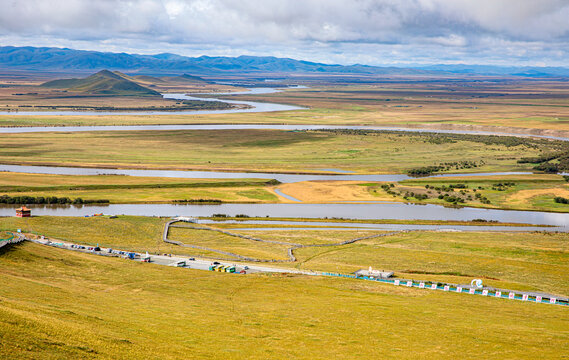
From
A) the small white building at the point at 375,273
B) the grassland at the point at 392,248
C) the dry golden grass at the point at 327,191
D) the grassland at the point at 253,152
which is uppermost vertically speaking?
the grassland at the point at 253,152

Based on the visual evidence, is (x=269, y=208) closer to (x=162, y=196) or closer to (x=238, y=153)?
(x=162, y=196)

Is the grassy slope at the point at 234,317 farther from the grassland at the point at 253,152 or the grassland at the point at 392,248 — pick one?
the grassland at the point at 253,152

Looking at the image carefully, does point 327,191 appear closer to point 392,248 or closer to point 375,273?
point 392,248

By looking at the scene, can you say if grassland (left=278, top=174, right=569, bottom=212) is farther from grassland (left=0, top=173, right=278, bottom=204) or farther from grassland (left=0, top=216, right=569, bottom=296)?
grassland (left=0, top=216, right=569, bottom=296)

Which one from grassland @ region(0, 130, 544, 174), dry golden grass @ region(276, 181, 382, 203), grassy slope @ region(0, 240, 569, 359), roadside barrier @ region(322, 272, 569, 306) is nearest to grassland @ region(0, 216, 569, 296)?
roadside barrier @ region(322, 272, 569, 306)

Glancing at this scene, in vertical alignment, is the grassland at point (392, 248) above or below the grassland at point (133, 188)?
below

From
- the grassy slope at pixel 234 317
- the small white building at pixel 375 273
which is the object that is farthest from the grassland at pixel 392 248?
the grassy slope at pixel 234 317

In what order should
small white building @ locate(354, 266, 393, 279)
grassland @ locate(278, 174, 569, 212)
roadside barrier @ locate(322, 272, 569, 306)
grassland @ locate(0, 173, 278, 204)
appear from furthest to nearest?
grassland @ locate(278, 174, 569, 212), grassland @ locate(0, 173, 278, 204), small white building @ locate(354, 266, 393, 279), roadside barrier @ locate(322, 272, 569, 306)
